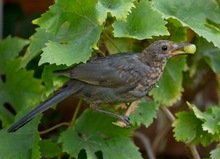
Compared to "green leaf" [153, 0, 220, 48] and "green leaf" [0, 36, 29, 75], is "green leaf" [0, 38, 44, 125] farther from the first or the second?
"green leaf" [153, 0, 220, 48]

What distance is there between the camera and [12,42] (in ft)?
7.73

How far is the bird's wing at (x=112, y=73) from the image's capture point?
1.73m

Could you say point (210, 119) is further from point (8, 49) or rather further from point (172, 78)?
point (8, 49)

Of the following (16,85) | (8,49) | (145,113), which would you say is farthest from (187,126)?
(8,49)

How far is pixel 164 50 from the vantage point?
67.7 inches

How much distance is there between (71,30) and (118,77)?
0.22 m

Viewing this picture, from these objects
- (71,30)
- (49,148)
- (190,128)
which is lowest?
(49,148)

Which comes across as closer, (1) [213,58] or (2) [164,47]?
(2) [164,47]

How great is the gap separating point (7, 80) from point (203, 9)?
87cm

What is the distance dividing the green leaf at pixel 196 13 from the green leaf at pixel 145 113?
310 mm

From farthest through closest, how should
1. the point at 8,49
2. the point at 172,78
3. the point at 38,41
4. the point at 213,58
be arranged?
the point at 8,49 → the point at 213,58 → the point at 172,78 → the point at 38,41

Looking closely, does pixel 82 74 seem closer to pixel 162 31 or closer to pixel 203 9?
pixel 162 31

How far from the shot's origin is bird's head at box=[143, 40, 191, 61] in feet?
5.61

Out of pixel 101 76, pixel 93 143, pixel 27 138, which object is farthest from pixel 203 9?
pixel 27 138
